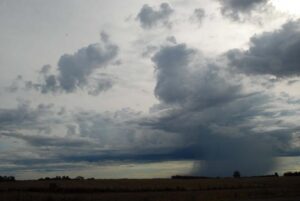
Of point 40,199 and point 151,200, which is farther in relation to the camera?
point 40,199

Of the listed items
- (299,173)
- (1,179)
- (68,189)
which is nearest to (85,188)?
(68,189)

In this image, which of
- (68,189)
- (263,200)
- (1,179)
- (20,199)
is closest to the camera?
(263,200)

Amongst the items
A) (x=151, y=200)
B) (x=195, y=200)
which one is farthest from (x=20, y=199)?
(x=195, y=200)

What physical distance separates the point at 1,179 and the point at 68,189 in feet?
212

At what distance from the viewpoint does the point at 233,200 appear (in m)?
54.2

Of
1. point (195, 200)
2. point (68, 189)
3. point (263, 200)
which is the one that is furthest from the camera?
point (68, 189)

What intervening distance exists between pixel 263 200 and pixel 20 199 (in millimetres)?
31726

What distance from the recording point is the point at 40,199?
2438 inches

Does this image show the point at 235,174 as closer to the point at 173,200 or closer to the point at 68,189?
the point at 68,189

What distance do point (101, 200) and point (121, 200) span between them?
264cm

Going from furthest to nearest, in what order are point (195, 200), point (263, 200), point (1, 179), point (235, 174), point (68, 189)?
1. point (235, 174)
2. point (1, 179)
3. point (68, 189)
4. point (195, 200)
5. point (263, 200)

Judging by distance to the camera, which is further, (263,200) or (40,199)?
(40,199)

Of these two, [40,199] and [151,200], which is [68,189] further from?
[151,200]

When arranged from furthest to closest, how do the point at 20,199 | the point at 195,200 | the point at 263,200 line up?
the point at 20,199
the point at 195,200
the point at 263,200
